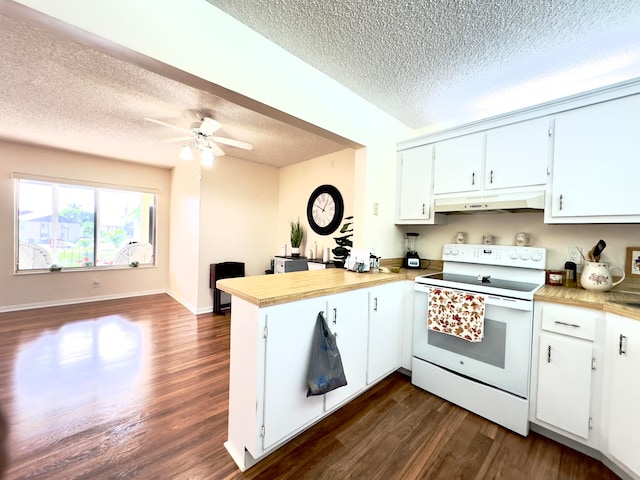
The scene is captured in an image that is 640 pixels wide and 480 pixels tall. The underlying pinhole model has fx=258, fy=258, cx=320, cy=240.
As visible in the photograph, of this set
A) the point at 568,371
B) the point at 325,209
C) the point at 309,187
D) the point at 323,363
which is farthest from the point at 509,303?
the point at 309,187

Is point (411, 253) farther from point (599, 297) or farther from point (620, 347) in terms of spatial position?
point (620, 347)

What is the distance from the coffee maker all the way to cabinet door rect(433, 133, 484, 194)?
24.9 inches

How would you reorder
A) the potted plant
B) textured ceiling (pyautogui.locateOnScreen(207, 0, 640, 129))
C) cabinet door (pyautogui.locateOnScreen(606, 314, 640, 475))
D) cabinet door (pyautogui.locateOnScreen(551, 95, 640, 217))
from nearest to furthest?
cabinet door (pyautogui.locateOnScreen(606, 314, 640, 475)) → textured ceiling (pyautogui.locateOnScreen(207, 0, 640, 129)) → cabinet door (pyautogui.locateOnScreen(551, 95, 640, 217)) → the potted plant

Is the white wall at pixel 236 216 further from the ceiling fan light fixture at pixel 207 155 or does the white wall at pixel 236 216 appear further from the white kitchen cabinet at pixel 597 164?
the white kitchen cabinet at pixel 597 164

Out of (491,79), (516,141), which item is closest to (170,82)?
(491,79)

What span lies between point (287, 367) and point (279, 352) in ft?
0.39

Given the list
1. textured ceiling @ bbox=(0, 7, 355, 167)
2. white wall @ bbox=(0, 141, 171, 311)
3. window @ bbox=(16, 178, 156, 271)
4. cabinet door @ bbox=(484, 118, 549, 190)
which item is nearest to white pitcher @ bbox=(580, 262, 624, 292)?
cabinet door @ bbox=(484, 118, 549, 190)

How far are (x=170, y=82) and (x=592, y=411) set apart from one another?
358 centimetres

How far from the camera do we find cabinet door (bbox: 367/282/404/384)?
6.51 feet

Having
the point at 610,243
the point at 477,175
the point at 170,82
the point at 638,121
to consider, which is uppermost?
the point at 170,82

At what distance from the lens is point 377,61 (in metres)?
1.82

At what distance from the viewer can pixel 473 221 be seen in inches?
99.9

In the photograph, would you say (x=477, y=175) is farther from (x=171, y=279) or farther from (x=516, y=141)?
(x=171, y=279)

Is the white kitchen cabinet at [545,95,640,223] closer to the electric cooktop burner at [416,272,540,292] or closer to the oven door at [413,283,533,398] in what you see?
the electric cooktop burner at [416,272,540,292]
